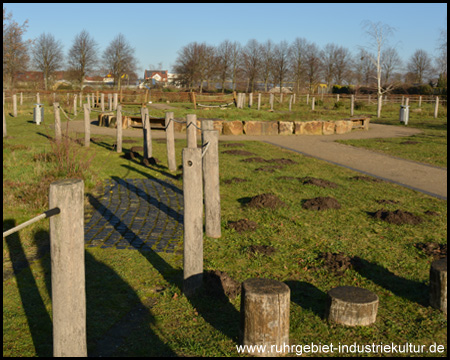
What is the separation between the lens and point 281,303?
12.1 feet

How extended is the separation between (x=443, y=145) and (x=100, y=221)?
14196 mm

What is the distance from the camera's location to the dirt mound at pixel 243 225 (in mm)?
6867

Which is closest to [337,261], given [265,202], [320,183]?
[265,202]

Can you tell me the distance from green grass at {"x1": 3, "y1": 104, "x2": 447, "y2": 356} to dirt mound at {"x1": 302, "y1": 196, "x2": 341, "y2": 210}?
14 centimetres

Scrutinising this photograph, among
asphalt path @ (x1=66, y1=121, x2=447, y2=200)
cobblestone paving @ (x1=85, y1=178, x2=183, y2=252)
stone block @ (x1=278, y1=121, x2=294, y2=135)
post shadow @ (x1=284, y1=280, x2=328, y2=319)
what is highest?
stone block @ (x1=278, y1=121, x2=294, y2=135)

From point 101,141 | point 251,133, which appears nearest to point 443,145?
point 251,133

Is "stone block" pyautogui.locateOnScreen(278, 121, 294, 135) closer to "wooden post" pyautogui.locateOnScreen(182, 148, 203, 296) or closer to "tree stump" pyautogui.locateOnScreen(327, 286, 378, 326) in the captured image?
"wooden post" pyautogui.locateOnScreen(182, 148, 203, 296)

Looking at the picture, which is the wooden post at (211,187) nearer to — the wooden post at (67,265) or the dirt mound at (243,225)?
the dirt mound at (243,225)

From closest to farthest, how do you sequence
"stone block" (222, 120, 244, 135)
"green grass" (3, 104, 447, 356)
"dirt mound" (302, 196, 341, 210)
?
"green grass" (3, 104, 447, 356) → "dirt mound" (302, 196, 341, 210) → "stone block" (222, 120, 244, 135)

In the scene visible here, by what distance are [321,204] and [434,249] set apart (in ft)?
7.59

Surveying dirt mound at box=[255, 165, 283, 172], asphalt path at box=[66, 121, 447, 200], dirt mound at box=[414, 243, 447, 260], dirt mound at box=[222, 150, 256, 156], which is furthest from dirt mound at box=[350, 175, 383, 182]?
dirt mound at box=[414, 243, 447, 260]

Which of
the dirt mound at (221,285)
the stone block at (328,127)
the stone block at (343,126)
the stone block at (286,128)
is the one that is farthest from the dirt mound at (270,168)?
the stone block at (343,126)

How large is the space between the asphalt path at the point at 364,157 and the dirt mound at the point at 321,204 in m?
2.47

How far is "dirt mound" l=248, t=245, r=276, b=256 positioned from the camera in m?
5.89
